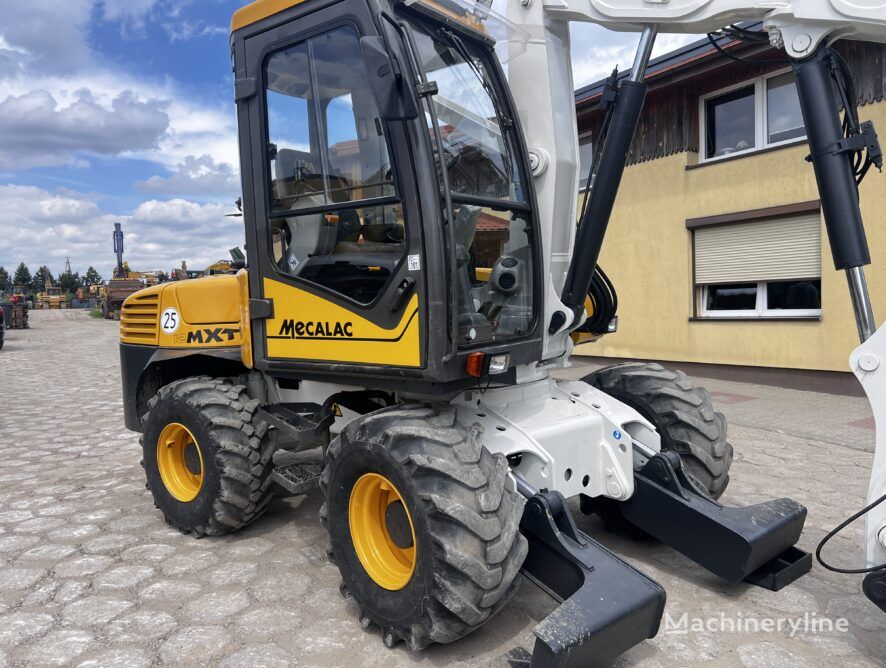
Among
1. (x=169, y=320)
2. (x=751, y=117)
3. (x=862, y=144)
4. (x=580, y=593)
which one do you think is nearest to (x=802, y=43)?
(x=862, y=144)

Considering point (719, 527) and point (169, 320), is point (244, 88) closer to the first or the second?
point (169, 320)

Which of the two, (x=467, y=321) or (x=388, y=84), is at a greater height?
(x=388, y=84)

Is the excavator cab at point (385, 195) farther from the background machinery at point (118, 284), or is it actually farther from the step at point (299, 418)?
the background machinery at point (118, 284)

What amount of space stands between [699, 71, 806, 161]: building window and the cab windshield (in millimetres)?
7393

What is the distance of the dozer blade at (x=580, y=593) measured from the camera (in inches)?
94.6

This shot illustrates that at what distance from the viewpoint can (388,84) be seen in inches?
112

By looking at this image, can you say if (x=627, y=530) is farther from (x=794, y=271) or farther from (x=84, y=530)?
(x=794, y=271)

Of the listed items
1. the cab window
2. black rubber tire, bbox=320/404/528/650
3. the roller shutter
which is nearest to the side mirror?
the cab window

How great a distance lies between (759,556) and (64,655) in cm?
315

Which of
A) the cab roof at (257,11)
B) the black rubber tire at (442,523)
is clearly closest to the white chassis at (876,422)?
the black rubber tire at (442,523)

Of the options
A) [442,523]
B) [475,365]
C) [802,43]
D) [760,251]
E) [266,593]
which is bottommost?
[266,593]

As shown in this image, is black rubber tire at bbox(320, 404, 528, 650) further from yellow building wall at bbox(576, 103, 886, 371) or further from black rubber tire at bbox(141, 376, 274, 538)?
yellow building wall at bbox(576, 103, 886, 371)

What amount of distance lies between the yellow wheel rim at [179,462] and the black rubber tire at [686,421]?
272 cm

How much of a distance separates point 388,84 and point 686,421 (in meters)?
2.49
